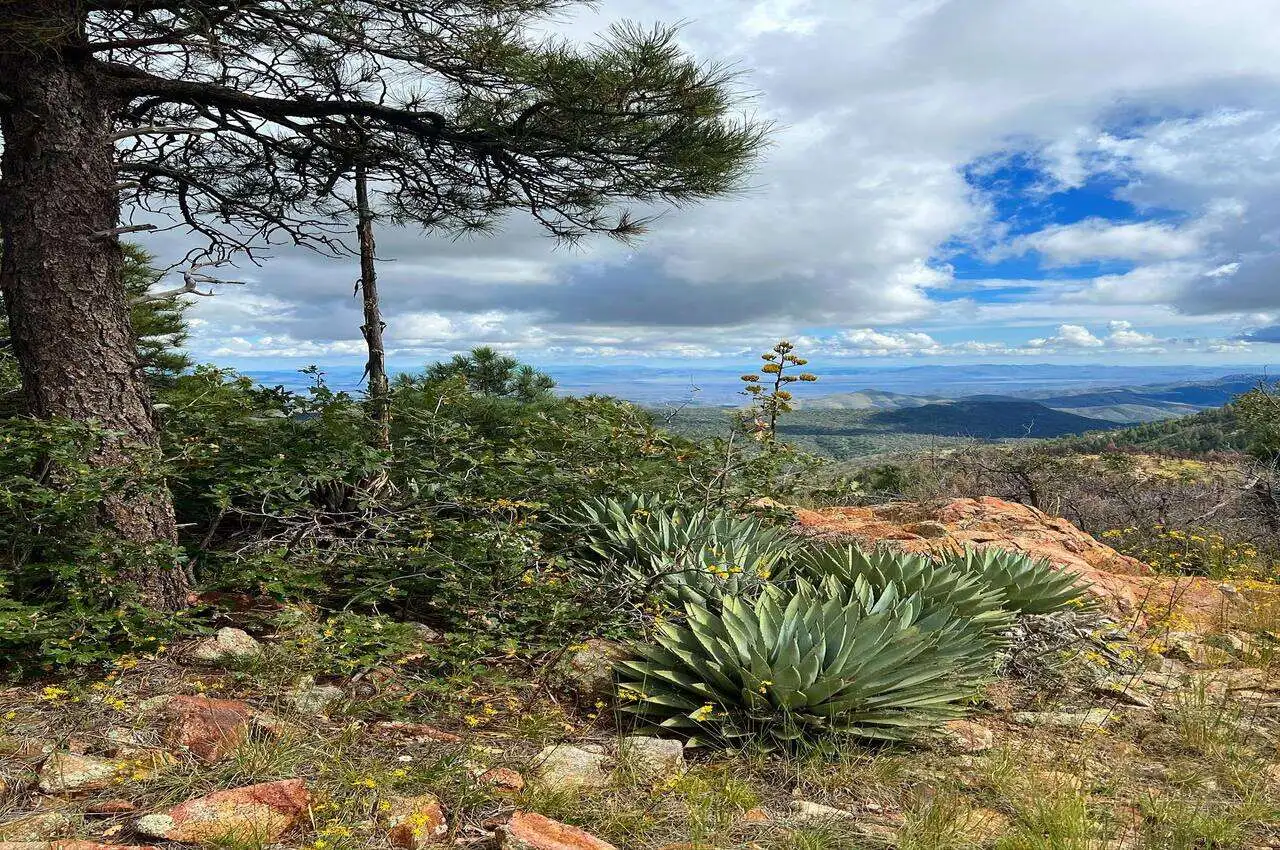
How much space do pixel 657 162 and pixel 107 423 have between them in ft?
12.2

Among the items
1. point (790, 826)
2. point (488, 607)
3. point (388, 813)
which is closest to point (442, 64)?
point (488, 607)

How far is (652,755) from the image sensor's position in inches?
125

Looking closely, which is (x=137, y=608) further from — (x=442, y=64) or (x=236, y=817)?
(x=442, y=64)

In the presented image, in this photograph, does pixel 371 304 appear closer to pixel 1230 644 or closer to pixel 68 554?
pixel 68 554

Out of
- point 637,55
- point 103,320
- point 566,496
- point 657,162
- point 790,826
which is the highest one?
point 637,55

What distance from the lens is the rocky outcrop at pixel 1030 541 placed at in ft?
19.1

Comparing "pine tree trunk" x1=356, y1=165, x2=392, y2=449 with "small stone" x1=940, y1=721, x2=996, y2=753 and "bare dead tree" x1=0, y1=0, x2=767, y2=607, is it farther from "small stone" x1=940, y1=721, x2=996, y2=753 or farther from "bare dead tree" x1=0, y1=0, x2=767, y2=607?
"small stone" x1=940, y1=721, x2=996, y2=753

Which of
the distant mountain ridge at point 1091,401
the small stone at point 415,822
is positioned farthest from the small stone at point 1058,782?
the distant mountain ridge at point 1091,401

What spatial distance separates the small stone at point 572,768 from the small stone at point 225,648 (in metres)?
1.74

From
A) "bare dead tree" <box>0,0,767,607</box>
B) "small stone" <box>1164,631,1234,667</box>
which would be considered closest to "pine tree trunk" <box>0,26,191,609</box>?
"bare dead tree" <box>0,0,767,607</box>

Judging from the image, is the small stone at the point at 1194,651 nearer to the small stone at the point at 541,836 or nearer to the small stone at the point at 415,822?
the small stone at the point at 541,836

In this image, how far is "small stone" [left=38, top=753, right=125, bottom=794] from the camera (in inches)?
102

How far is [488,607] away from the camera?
428cm

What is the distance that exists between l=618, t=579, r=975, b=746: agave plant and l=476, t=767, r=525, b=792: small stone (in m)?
0.79
